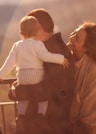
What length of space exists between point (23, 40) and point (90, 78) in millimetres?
575

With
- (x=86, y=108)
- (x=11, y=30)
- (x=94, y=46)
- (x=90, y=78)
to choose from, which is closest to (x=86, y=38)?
(x=94, y=46)

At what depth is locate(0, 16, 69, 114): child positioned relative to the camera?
323 centimetres

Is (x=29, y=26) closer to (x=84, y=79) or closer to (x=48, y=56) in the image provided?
(x=48, y=56)

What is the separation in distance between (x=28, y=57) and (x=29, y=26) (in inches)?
8.9

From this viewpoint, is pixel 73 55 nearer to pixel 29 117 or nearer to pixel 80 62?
pixel 80 62

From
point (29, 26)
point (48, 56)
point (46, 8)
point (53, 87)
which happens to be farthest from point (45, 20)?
point (46, 8)

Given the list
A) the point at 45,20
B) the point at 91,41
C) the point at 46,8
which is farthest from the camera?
the point at 46,8

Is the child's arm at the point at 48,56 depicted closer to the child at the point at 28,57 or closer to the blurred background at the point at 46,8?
the child at the point at 28,57

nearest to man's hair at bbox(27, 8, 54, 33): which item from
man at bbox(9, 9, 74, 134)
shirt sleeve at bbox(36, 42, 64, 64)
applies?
man at bbox(9, 9, 74, 134)

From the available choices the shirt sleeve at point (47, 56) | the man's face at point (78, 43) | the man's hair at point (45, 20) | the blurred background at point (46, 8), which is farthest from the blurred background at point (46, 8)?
the shirt sleeve at point (47, 56)

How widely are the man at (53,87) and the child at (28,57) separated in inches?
2.0

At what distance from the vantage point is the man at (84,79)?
11.1 feet

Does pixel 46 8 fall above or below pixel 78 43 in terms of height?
below

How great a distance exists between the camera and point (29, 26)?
3217 mm
